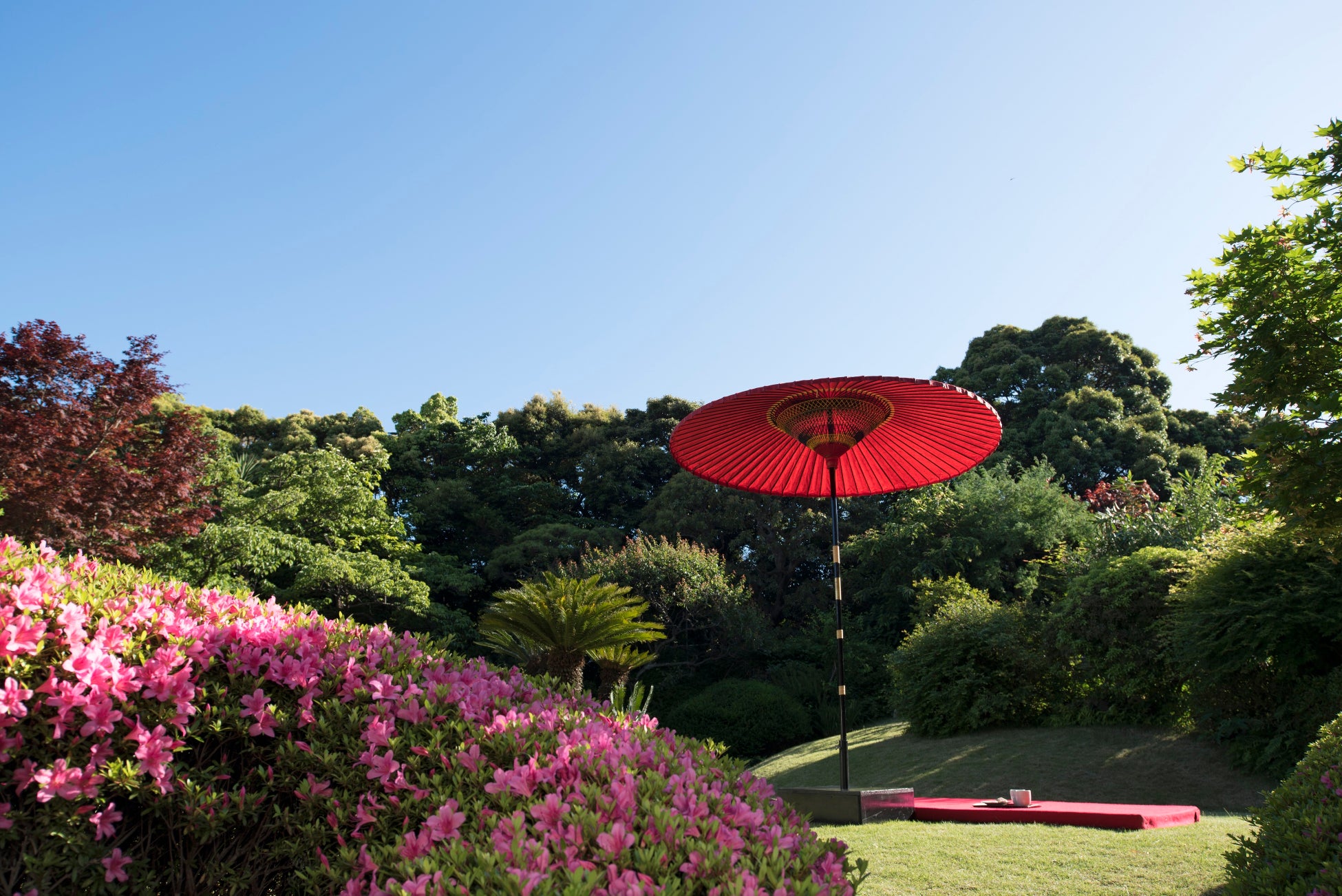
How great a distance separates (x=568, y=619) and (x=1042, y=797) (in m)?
6.00

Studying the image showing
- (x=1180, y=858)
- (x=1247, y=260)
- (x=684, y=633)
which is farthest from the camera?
(x=684, y=633)

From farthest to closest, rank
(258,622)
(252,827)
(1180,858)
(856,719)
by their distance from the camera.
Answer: (856,719) → (1180,858) → (258,622) → (252,827)

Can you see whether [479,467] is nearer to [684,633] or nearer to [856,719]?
[684,633]

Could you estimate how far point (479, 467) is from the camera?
2461 cm

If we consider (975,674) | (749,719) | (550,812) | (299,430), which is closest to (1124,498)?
(975,674)

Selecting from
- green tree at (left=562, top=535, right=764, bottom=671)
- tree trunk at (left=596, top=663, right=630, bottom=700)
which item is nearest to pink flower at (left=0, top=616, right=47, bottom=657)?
tree trunk at (left=596, top=663, right=630, bottom=700)

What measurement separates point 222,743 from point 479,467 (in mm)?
22889

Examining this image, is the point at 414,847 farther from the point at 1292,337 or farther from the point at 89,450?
the point at 89,450

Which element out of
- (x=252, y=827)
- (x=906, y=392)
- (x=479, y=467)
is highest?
(x=479, y=467)

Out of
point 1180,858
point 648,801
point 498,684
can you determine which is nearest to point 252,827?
point 498,684

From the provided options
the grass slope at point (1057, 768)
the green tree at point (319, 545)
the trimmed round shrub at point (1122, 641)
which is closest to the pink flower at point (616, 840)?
the grass slope at point (1057, 768)

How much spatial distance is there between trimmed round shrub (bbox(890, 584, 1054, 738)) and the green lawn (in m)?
0.35

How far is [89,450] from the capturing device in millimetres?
11117

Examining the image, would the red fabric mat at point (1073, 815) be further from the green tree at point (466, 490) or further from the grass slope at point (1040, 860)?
the green tree at point (466, 490)
